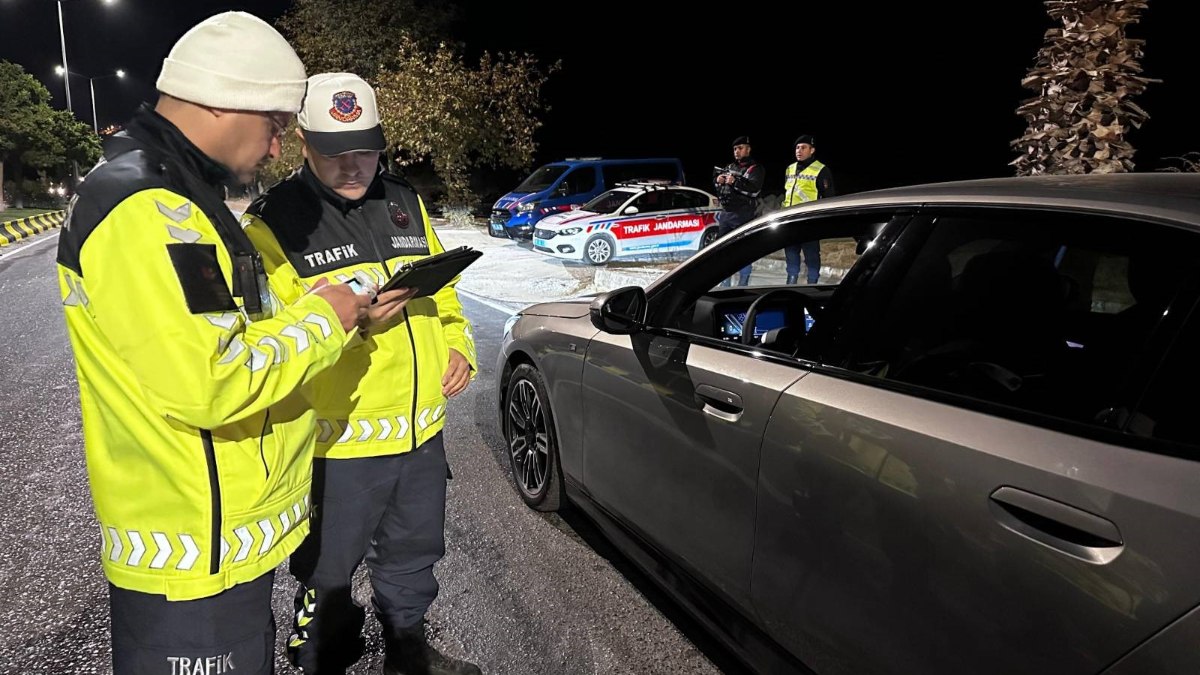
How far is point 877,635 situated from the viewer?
1.67 meters

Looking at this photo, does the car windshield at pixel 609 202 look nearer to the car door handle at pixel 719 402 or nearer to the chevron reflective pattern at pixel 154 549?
the car door handle at pixel 719 402

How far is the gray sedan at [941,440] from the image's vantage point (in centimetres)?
129

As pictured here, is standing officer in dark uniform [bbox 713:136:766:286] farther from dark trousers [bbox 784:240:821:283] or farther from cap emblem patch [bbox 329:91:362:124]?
cap emblem patch [bbox 329:91:362:124]

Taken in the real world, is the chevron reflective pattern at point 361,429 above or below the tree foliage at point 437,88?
below

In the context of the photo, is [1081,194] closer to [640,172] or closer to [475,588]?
[475,588]

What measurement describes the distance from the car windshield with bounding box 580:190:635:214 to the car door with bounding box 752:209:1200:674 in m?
10.8

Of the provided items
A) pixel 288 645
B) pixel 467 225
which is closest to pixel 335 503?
pixel 288 645

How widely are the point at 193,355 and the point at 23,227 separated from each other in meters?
24.7

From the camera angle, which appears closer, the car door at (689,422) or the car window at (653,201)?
the car door at (689,422)

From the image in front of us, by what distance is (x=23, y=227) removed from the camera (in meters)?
20.0

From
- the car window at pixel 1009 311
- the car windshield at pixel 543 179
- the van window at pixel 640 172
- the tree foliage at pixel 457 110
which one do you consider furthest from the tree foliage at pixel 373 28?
the car window at pixel 1009 311

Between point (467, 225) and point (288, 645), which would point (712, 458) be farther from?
point (467, 225)

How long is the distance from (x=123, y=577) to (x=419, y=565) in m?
0.97

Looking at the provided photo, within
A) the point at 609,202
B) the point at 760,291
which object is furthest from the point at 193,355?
the point at 609,202
